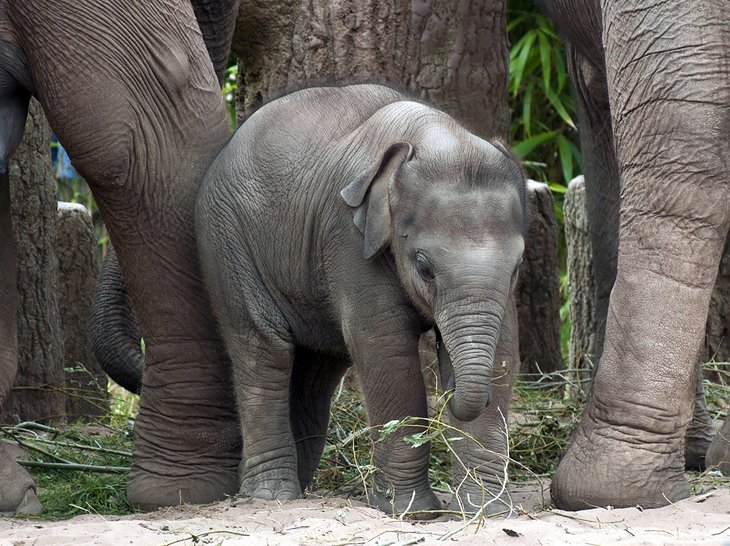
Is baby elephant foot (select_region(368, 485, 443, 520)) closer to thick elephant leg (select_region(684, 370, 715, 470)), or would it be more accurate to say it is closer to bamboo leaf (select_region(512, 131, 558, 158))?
thick elephant leg (select_region(684, 370, 715, 470))

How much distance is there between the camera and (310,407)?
15.6ft

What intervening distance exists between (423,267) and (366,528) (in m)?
0.66

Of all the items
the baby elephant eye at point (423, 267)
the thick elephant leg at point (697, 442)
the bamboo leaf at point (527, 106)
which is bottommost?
the thick elephant leg at point (697, 442)

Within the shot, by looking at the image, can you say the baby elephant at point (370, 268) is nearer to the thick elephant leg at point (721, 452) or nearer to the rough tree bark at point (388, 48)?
the thick elephant leg at point (721, 452)

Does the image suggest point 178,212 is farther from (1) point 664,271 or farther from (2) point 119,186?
(1) point 664,271

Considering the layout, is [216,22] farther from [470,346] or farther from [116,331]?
[470,346]

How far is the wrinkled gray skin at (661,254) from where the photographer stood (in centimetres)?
405

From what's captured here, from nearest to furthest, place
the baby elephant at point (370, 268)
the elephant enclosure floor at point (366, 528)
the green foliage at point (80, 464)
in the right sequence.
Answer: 1. the elephant enclosure floor at point (366, 528)
2. the baby elephant at point (370, 268)
3. the green foliage at point (80, 464)

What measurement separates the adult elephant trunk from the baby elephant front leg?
63 centimetres

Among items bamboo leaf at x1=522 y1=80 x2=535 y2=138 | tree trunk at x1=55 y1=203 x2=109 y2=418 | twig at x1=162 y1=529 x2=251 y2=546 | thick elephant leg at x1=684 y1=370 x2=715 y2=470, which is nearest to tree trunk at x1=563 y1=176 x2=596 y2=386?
thick elephant leg at x1=684 y1=370 x2=715 y2=470

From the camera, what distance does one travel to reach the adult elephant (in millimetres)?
4414

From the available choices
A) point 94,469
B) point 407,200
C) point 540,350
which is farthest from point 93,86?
point 540,350

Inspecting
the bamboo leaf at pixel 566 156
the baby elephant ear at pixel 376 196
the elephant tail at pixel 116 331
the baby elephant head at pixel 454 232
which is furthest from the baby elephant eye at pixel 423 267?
the bamboo leaf at pixel 566 156

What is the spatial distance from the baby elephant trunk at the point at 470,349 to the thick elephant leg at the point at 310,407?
33.8 inches
